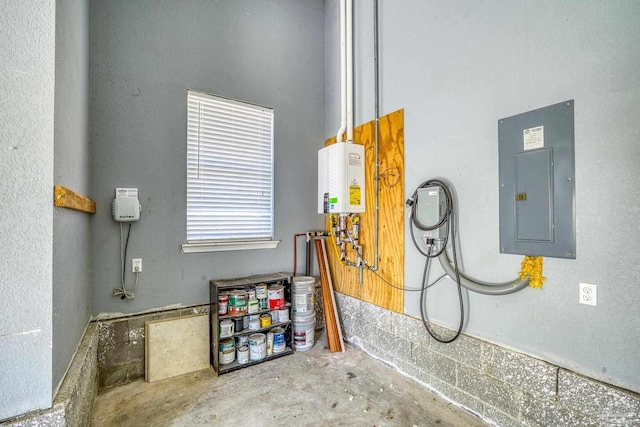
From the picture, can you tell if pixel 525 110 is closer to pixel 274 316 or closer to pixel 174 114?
pixel 274 316

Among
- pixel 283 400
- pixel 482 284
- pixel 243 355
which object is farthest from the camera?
pixel 243 355

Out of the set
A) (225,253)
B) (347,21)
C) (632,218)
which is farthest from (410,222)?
(347,21)

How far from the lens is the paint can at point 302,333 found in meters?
2.86

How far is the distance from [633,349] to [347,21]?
3.24 m

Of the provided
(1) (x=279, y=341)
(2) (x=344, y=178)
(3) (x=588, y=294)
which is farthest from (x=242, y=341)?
(3) (x=588, y=294)

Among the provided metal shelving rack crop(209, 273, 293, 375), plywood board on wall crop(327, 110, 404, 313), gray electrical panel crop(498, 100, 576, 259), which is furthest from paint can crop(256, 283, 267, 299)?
gray electrical panel crop(498, 100, 576, 259)

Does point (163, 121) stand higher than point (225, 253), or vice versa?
point (163, 121)

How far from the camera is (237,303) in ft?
8.44

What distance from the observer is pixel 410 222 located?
2359mm

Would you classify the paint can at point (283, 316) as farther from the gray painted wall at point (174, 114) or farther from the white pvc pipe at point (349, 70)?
the white pvc pipe at point (349, 70)

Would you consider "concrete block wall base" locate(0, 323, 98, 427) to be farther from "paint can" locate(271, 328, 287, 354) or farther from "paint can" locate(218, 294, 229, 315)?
"paint can" locate(271, 328, 287, 354)

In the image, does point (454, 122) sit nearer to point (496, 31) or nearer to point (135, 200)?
point (496, 31)

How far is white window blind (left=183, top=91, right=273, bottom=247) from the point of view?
2703 millimetres

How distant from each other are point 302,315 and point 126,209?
1.81 meters
